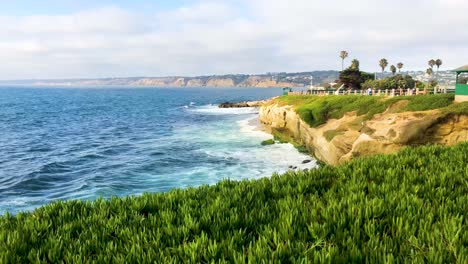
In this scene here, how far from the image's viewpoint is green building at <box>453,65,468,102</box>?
2495cm

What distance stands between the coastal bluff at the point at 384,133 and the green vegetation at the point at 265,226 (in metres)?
14.3

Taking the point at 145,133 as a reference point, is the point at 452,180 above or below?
above

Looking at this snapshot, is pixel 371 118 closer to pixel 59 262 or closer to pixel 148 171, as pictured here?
pixel 148 171

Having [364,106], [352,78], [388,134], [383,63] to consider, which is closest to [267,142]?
[364,106]

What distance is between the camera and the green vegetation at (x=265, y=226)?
453 centimetres

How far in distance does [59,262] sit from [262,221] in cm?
291

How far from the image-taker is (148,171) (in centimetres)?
2841

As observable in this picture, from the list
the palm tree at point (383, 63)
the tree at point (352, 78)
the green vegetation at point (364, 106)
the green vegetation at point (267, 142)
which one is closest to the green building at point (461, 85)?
the green vegetation at point (364, 106)

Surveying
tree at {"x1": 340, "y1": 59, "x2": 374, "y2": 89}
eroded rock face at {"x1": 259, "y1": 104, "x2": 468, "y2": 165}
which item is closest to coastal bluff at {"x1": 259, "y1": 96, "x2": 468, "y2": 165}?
eroded rock face at {"x1": 259, "y1": 104, "x2": 468, "y2": 165}

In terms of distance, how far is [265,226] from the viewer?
5352mm

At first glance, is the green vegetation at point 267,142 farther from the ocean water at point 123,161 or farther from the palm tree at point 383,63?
the palm tree at point 383,63

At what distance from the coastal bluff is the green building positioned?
3.71 metres

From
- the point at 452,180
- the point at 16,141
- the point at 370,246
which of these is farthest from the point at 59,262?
the point at 16,141

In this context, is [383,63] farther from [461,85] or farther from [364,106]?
[461,85]
